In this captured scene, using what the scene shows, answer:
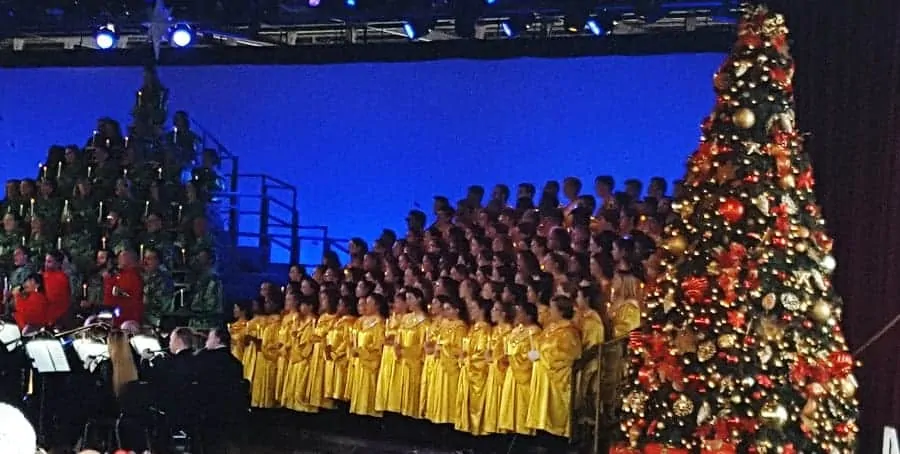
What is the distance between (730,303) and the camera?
7180 millimetres

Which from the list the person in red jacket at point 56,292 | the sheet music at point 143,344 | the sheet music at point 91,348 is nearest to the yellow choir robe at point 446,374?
the sheet music at point 143,344

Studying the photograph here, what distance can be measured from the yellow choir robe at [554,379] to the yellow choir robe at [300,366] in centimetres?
248

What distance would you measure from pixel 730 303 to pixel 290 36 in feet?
29.3

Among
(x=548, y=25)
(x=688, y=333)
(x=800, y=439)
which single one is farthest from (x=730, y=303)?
(x=548, y=25)

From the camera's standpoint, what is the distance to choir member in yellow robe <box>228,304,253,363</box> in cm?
1160

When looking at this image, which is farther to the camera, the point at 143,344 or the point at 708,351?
the point at 143,344

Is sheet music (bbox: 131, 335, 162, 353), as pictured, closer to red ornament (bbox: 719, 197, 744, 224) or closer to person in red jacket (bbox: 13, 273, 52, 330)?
person in red jacket (bbox: 13, 273, 52, 330)

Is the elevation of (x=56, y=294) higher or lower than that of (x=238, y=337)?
higher

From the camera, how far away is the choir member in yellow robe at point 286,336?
37.2ft

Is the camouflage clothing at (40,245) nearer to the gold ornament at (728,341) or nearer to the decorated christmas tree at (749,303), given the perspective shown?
the decorated christmas tree at (749,303)

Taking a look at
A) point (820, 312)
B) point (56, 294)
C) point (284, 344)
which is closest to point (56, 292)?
point (56, 294)

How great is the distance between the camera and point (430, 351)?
409 inches

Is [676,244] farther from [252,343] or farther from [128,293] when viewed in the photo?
[128,293]

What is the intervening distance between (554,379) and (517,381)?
1.12 feet
